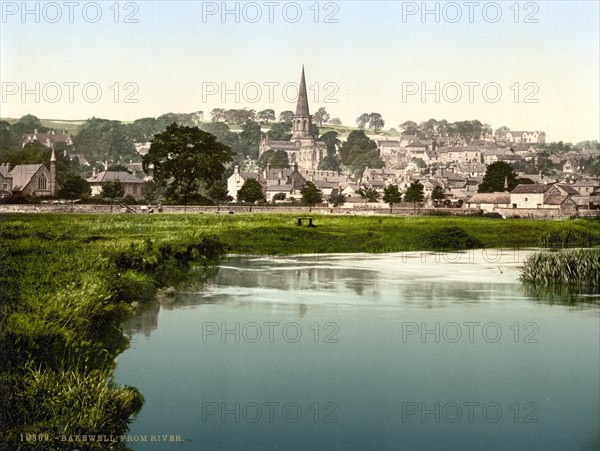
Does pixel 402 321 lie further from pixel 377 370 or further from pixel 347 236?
pixel 347 236

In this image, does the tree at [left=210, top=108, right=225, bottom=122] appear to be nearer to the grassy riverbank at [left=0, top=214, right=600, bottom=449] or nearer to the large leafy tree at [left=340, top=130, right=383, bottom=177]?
the grassy riverbank at [left=0, top=214, right=600, bottom=449]

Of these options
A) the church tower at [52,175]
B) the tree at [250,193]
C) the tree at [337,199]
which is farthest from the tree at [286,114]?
the church tower at [52,175]

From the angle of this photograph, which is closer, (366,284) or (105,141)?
(366,284)

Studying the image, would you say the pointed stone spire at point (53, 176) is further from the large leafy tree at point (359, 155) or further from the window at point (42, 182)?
the large leafy tree at point (359, 155)

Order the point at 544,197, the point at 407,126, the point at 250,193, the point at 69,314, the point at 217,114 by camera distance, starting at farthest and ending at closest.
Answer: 1. the point at 407,126
2. the point at 250,193
3. the point at 544,197
4. the point at 217,114
5. the point at 69,314

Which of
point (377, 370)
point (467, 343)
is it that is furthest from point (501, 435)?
point (467, 343)

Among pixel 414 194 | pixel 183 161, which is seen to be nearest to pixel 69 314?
pixel 183 161

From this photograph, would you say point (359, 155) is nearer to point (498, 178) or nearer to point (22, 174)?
point (498, 178)
